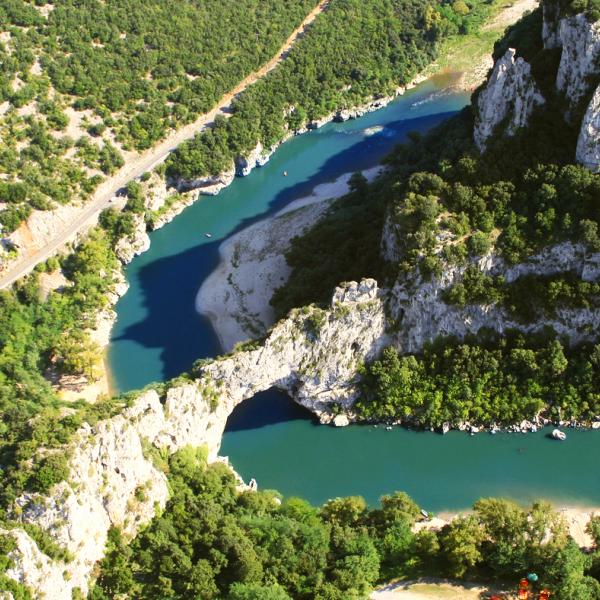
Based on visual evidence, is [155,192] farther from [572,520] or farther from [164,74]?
[572,520]

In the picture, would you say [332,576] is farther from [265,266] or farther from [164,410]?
[265,266]

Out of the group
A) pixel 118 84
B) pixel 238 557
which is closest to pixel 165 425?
pixel 238 557

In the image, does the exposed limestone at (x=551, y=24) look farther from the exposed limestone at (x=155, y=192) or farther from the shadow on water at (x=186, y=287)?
the exposed limestone at (x=155, y=192)

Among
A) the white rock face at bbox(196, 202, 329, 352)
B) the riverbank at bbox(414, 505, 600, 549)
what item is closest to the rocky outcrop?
the white rock face at bbox(196, 202, 329, 352)

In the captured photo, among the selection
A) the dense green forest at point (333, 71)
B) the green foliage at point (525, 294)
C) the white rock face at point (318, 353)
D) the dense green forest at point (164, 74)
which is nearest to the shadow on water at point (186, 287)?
the dense green forest at point (333, 71)

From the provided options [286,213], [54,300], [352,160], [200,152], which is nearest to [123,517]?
[54,300]
